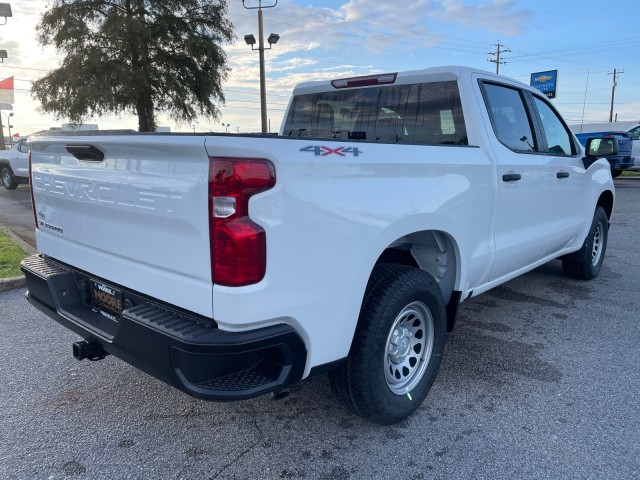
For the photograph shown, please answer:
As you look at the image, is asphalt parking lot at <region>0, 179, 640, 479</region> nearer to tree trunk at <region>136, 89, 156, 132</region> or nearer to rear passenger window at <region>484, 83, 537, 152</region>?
rear passenger window at <region>484, 83, 537, 152</region>

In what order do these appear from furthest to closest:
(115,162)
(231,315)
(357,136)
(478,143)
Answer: (357,136) → (478,143) → (115,162) → (231,315)

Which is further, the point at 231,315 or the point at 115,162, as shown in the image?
the point at 115,162

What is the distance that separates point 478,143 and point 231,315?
82.7 inches

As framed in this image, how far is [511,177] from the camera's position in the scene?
134 inches

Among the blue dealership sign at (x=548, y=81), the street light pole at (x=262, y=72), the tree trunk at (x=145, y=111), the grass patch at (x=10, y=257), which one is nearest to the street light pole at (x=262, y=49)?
the street light pole at (x=262, y=72)

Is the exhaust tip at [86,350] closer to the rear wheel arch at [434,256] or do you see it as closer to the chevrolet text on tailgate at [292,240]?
the chevrolet text on tailgate at [292,240]

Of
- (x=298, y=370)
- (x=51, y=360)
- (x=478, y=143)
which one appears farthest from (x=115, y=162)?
(x=478, y=143)

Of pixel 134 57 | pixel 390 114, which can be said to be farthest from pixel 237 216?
pixel 134 57

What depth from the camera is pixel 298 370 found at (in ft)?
7.01

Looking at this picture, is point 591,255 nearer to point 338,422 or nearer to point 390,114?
point 390,114

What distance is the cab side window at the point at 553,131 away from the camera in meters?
4.22

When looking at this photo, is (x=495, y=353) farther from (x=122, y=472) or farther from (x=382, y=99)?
(x=122, y=472)

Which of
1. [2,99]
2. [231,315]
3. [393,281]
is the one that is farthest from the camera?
[2,99]

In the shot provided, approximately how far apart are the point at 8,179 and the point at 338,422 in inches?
687
